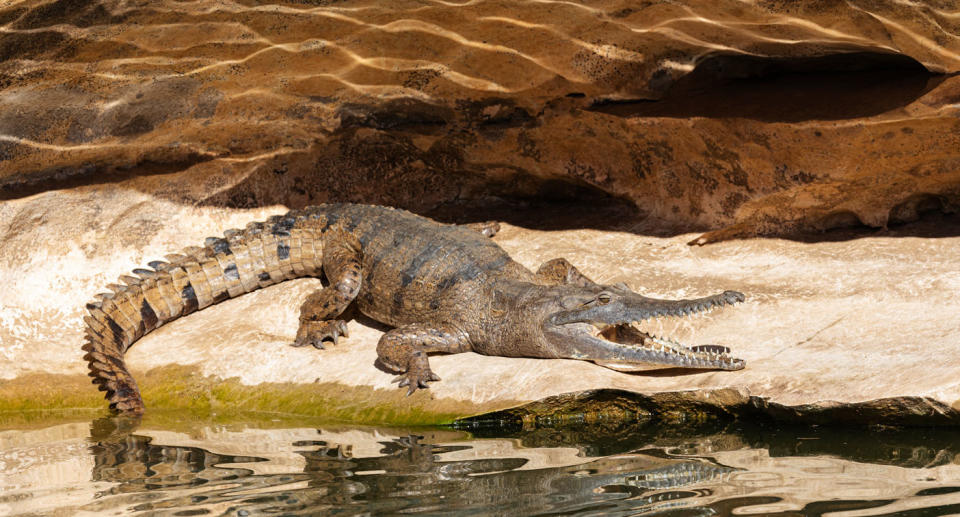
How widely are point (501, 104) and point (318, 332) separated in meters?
2.01

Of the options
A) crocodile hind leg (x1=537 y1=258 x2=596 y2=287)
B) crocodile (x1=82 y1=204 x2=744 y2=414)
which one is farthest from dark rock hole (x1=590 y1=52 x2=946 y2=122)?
crocodile (x1=82 y1=204 x2=744 y2=414)

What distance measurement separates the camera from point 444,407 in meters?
4.65

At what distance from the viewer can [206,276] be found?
6.03 meters

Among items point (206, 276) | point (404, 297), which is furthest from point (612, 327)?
point (206, 276)

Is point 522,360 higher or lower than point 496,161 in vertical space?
lower

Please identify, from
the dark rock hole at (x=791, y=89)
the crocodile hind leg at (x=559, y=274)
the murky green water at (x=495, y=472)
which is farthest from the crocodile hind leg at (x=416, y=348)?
the dark rock hole at (x=791, y=89)

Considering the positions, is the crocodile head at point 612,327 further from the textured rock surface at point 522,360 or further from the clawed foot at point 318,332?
the clawed foot at point 318,332

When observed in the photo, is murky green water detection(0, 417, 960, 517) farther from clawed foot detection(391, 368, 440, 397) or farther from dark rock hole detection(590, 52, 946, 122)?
dark rock hole detection(590, 52, 946, 122)

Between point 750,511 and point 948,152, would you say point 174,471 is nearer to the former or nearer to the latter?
point 750,511

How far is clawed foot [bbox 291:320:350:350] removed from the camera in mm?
5531

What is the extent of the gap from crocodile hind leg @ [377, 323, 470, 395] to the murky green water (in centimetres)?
39

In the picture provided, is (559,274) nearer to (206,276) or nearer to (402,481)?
(206,276)

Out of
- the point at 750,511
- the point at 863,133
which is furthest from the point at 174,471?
the point at 863,133

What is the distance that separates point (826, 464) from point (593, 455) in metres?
0.89
